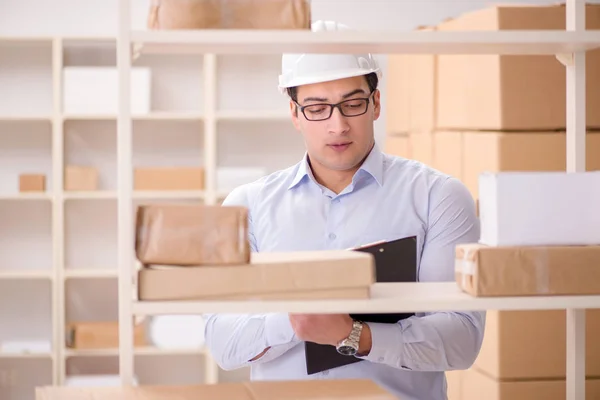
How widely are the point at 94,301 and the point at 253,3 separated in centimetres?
410

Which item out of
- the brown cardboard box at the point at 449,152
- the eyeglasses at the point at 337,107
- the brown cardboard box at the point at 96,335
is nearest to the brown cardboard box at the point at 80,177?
the brown cardboard box at the point at 96,335

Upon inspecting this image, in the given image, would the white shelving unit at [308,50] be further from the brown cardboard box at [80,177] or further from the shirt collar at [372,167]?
the brown cardboard box at [80,177]

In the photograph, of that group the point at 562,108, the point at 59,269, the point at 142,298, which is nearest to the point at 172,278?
the point at 142,298

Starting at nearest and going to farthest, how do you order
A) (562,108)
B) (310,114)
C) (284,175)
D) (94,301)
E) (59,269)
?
(310,114) < (284,175) < (562,108) < (59,269) < (94,301)

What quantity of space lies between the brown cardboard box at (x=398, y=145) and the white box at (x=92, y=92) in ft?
4.35

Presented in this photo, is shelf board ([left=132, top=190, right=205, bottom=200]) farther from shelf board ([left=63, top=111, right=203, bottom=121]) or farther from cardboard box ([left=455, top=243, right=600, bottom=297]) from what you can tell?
cardboard box ([left=455, top=243, right=600, bottom=297])

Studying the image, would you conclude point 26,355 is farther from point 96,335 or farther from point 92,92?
point 92,92

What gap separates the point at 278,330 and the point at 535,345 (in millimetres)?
1763

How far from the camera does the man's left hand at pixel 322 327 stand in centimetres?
168

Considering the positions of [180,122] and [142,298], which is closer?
[142,298]

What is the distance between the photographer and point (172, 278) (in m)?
1.48

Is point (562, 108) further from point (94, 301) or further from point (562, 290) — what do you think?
point (94, 301)

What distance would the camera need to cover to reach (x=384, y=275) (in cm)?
186

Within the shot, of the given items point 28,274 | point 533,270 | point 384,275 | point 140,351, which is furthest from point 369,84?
point 28,274
